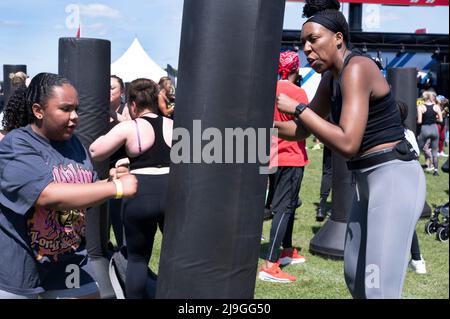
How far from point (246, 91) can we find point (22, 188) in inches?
40.6

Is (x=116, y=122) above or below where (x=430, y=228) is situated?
above

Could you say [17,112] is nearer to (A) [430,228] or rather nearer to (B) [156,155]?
(B) [156,155]

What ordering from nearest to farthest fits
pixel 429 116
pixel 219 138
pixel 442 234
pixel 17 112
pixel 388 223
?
1. pixel 219 138
2. pixel 388 223
3. pixel 17 112
4. pixel 442 234
5. pixel 429 116

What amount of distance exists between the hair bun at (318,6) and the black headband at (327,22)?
117mm

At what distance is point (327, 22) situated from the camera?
2965mm

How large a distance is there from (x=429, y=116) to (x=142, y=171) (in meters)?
10.7

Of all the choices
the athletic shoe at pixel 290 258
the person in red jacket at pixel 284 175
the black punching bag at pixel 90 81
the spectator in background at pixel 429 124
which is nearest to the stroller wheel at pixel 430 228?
the athletic shoe at pixel 290 258

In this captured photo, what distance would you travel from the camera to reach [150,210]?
438cm

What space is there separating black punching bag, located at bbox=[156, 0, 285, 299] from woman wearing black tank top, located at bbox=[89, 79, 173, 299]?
1.70 meters

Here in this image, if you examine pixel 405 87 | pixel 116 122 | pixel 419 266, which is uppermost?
pixel 405 87

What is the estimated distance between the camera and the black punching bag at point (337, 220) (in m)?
6.59

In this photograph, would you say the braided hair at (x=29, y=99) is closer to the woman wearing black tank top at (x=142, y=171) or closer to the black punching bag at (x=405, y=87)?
the woman wearing black tank top at (x=142, y=171)

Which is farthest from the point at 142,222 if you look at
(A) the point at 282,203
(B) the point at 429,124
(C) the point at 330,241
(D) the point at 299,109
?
(B) the point at 429,124
